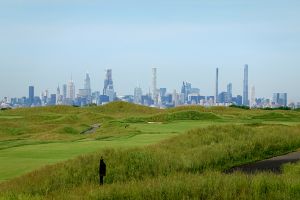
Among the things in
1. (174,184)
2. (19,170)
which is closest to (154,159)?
(19,170)

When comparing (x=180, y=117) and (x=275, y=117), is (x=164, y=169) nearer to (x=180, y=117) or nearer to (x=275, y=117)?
(x=180, y=117)

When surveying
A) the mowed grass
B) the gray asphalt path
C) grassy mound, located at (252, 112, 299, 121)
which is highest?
grassy mound, located at (252, 112, 299, 121)

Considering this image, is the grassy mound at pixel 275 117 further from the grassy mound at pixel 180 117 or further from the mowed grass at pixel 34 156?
the mowed grass at pixel 34 156

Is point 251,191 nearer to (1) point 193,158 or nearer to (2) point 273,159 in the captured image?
(1) point 193,158

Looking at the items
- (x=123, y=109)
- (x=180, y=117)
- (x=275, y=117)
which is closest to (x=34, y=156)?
(x=180, y=117)

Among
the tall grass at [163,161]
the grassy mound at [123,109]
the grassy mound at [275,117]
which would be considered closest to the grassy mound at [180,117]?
the grassy mound at [275,117]

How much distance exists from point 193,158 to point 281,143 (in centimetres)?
676

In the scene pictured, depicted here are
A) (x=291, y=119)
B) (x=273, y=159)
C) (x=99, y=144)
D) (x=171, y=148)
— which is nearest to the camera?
(x=273, y=159)

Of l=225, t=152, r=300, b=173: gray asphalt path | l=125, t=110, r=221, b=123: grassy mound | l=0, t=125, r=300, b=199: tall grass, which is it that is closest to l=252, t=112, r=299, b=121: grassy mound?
l=125, t=110, r=221, b=123: grassy mound

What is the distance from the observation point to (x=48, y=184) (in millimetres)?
16125

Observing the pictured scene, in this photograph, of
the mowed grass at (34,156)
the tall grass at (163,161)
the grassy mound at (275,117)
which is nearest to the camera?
the tall grass at (163,161)

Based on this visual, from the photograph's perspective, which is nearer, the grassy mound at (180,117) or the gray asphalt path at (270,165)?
the gray asphalt path at (270,165)

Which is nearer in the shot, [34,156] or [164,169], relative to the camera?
[164,169]

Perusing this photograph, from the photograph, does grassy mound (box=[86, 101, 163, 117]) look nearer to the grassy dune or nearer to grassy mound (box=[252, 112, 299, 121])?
grassy mound (box=[252, 112, 299, 121])
